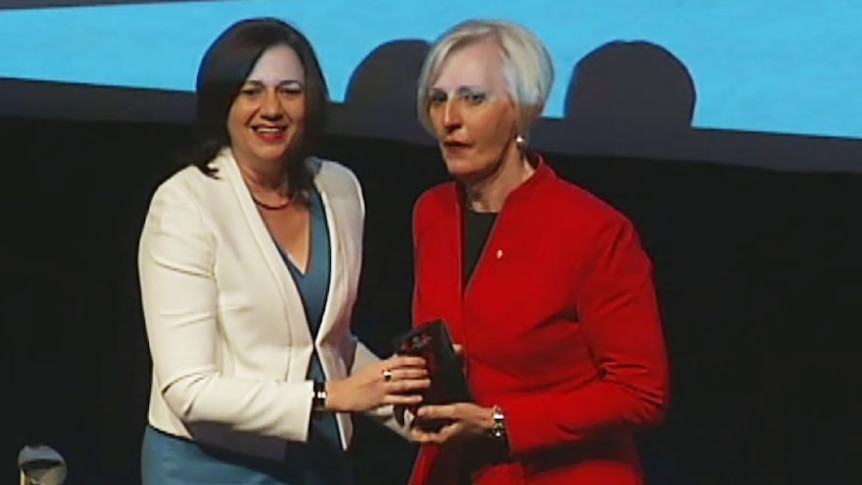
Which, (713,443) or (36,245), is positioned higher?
(36,245)

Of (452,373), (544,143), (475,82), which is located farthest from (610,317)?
(544,143)

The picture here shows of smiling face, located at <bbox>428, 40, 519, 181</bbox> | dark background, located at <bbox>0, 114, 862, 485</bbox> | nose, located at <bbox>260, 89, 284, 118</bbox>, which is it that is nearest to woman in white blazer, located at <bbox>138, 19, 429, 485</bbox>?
nose, located at <bbox>260, 89, 284, 118</bbox>

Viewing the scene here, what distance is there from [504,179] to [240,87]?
0.36 m

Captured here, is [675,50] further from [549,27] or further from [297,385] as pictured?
[297,385]

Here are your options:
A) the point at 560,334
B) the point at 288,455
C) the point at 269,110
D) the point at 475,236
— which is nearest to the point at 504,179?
the point at 475,236

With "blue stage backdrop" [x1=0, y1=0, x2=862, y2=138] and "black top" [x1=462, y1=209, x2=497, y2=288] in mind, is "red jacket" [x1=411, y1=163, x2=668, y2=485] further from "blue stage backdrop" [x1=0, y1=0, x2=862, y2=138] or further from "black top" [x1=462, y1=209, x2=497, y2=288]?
"blue stage backdrop" [x1=0, y1=0, x2=862, y2=138]

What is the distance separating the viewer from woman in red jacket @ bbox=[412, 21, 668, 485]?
6.00ft

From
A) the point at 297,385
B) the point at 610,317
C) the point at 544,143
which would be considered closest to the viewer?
the point at 610,317

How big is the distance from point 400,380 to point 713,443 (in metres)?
0.95

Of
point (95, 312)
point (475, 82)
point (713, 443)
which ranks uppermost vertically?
point (475, 82)

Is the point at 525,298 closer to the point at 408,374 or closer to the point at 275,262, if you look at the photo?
the point at 408,374

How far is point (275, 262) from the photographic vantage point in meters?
1.95

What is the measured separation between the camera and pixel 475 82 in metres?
1.88

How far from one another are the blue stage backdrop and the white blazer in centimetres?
69
